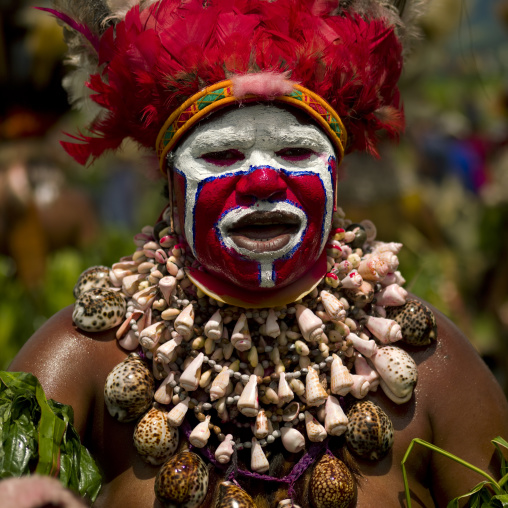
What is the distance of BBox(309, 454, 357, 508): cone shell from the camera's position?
195cm

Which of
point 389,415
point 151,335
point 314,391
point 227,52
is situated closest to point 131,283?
point 151,335

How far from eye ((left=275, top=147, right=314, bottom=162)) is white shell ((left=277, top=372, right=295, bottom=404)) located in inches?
24.7

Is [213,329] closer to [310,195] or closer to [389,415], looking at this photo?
[310,195]

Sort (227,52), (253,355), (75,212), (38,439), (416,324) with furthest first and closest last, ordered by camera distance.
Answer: (75,212) < (416,324) < (253,355) < (227,52) < (38,439)

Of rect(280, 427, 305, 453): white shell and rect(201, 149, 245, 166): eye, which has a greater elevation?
rect(201, 149, 245, 166): eye

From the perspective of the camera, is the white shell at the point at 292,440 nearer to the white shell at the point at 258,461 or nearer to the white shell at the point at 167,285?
the white shell at the point at 258,461

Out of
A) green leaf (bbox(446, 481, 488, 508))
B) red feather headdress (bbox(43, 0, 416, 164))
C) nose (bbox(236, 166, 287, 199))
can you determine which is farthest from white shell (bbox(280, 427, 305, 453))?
red feather headdress (bbox(43, 0, 416, 164))

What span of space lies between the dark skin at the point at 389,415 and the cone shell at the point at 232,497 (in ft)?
0.20

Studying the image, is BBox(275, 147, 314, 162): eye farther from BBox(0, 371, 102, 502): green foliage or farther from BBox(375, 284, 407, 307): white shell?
BBox(0, 371, 102, 502): green foliage

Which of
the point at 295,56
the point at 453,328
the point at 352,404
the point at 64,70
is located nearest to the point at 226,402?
the point at 352,404

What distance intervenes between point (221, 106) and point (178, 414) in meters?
0.87

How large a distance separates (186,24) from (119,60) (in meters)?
0.22

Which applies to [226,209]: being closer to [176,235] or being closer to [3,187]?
[176,235]

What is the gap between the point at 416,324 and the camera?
2.20 metres
